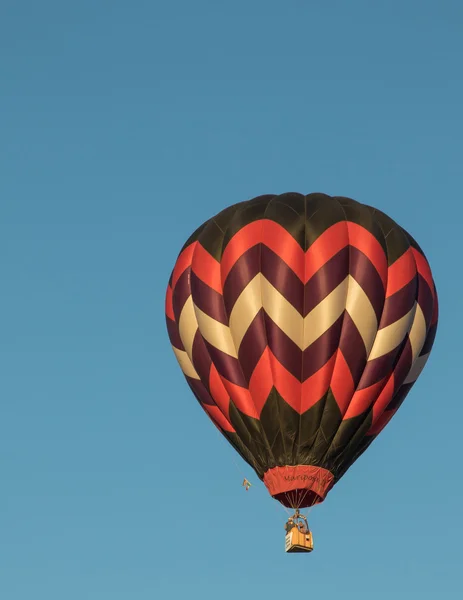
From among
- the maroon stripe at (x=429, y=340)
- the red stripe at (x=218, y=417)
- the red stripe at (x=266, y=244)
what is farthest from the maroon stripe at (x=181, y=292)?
the maroon stripe at (x=429, y=340)

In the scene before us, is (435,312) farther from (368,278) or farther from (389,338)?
(368,278)

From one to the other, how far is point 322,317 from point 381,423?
273 cm

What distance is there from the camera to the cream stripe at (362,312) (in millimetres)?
38812

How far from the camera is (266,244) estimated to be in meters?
39.2

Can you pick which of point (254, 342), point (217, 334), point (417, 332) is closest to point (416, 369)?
point (417, 332)

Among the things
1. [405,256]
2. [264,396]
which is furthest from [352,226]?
[264,396]

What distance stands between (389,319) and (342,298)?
41.3 inches

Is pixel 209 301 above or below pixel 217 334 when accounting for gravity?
above

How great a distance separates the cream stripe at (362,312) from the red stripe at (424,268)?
198 centimetres

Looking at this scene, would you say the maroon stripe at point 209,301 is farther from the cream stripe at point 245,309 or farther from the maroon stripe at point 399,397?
the maroon stripe at point 399,397

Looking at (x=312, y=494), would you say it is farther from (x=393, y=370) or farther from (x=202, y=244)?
(x=202, y=244)

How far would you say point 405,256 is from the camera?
39875 millimetres

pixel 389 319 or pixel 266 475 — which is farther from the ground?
pixel 389 319

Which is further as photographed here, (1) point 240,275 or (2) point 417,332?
(2) point 417,332
